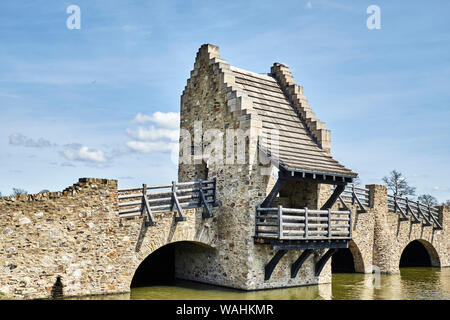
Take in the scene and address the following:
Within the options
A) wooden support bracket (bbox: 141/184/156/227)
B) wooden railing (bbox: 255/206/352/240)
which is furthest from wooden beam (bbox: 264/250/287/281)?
wooden support bracket (bbox: 141/184/156/227)

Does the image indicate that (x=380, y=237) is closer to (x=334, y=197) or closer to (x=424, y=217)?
(x=424, y=217)

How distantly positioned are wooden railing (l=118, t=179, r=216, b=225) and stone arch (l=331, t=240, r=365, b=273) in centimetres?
758

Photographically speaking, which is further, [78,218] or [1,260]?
[78,218]

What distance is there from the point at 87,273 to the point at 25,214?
233 centimetres

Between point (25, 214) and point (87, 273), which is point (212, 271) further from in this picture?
point (25, 214)

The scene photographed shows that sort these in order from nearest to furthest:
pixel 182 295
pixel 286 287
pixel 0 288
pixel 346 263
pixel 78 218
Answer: pixel 0 288
pixel 78 218
pixel 182 295
pixel 286 287
pixel 346 263

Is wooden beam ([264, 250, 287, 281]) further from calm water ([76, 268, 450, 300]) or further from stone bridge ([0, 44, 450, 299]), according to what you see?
calm water ([76, 268, 450, 300])

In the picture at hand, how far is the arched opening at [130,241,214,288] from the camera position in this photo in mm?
16734

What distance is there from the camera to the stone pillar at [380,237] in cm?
2134

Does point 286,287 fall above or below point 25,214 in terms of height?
below

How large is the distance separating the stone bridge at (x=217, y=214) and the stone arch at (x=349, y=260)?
232 mm

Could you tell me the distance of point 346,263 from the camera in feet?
74.9

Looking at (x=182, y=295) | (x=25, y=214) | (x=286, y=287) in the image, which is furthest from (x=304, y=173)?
(x=25, y=214)

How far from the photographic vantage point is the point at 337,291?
16234 millimetres
